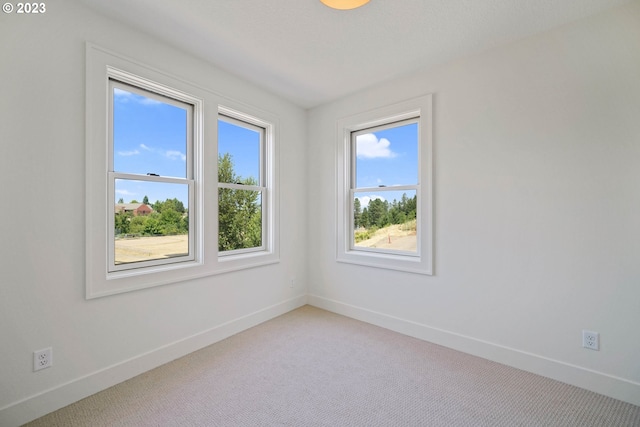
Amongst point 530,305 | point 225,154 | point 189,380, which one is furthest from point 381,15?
point 189,380

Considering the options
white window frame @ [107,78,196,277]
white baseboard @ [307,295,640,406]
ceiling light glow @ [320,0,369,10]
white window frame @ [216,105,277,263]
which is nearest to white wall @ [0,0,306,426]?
white window frame @ [107,78,196,277]

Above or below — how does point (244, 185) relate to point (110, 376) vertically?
above

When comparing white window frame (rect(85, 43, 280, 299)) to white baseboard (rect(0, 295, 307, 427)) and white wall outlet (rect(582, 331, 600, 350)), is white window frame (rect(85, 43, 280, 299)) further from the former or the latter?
white wall outlet (rect(582, 331, 600, 350))

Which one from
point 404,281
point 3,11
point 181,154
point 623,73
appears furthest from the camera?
point 404,281

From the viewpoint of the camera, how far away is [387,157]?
320cm

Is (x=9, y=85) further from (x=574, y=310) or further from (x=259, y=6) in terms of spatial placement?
(x=574, y=310)

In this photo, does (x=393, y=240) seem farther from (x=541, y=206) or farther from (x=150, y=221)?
(x=150, y=221)

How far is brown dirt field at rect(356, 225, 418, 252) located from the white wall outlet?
54.6 inches

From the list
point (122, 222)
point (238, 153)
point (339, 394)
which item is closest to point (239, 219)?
point (238, 153)

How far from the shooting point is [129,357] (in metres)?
2.09

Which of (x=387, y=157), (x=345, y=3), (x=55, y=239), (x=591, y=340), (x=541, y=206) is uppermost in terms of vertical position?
(x=345, y=3)

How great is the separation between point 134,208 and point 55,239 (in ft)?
1.83

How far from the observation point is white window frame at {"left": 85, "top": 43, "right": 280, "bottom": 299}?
1907mm

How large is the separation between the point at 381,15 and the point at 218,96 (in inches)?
64.0
